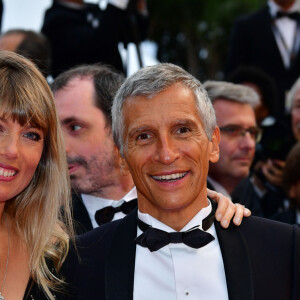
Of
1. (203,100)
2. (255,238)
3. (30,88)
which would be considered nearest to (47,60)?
(30,88)

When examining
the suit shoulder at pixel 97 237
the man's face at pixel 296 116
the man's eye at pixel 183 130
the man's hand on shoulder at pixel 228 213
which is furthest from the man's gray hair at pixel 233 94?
the suit shoulder at pixel 97 237

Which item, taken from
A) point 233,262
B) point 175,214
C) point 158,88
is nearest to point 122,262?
point 175,214

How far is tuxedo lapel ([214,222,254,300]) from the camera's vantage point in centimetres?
299

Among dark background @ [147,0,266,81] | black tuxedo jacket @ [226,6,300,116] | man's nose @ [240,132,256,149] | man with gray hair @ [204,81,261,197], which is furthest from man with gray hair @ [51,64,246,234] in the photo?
dark background @ [147,0,266,81]

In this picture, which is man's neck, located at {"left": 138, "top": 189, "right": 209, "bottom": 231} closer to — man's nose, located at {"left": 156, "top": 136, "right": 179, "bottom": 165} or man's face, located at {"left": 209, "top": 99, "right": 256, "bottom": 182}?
man's nose, located at {"left": 156, "top": 136, "right": 179, "bottom": 165}

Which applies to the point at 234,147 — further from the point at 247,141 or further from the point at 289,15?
the point at 289,15

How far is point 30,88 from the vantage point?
11.2 feet

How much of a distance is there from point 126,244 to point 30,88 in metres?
0.99

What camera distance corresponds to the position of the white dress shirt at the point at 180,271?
3.14m

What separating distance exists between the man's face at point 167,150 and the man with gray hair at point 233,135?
1.91 metres

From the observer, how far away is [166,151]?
3188 millimetres

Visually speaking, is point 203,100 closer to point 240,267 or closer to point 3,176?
point 240,267

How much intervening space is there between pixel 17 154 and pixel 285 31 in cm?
433

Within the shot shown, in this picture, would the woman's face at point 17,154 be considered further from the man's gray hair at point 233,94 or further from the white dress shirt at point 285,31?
the white dress shirt at point 285,31
